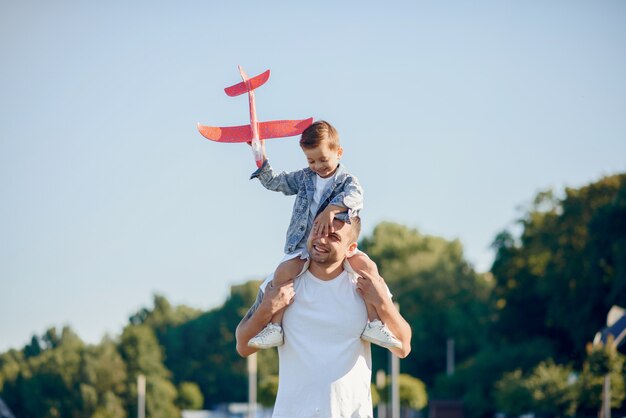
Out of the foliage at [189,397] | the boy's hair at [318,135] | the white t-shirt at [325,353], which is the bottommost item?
the foliage at [189,397]

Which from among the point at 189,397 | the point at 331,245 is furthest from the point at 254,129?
the point at 189,397

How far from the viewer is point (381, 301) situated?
6.34 meters

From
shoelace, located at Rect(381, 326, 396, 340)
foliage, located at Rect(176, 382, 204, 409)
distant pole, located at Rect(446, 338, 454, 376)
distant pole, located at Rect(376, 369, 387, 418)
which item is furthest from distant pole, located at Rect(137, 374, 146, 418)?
shoelace, located at Rect(381, 326, 396, 340)

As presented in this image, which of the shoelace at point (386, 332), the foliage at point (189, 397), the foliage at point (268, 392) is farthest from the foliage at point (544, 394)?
the foliage at point (189, 397)

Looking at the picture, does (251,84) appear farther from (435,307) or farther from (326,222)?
(435,307)

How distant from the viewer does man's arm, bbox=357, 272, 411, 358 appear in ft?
20.8

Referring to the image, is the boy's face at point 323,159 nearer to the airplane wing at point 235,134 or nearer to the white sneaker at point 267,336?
the airplane wing at point 235,134

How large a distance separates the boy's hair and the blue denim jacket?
0.77 feet

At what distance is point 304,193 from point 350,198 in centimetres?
33

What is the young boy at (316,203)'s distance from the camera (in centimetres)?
632

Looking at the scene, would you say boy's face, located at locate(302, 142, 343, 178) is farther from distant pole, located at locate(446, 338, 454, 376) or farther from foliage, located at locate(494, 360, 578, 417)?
distant pole, located at locate(446, 338, 454, 376)

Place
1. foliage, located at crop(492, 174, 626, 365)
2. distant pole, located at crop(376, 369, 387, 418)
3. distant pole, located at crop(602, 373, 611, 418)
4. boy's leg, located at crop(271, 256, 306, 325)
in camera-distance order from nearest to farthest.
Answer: boy's leg, located at crop(271, 256, 306, 325) < distant pole, located at crop(602, 373, 611, 418) < foliage, located at crop(492, 174, 626, 365) < distant pole, located at crop(376, 369, 387, 418)

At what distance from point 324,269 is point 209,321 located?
89.3 m

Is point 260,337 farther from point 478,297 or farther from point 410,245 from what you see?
point 410,245
